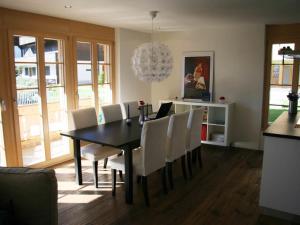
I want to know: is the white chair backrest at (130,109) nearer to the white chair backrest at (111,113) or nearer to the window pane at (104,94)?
the white chair backrest at (111,113)

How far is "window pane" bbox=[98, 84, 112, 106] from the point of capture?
17.7ft

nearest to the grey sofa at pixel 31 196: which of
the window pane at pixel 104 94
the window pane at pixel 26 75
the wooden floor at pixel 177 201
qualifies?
the wooden floor at pixel 177 201

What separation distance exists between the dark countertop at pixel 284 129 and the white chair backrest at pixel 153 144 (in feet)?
3.78

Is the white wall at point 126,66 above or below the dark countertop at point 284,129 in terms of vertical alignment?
above

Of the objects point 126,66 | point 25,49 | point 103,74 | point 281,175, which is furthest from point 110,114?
point 281,175

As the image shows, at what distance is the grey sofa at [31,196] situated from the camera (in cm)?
172

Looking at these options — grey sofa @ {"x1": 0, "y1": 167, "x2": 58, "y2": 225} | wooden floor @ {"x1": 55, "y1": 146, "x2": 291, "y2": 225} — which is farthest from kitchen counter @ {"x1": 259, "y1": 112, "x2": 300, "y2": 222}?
grey sofa @ {"x1": 0, "y1": 167, "x2": 58, "y2": 225}

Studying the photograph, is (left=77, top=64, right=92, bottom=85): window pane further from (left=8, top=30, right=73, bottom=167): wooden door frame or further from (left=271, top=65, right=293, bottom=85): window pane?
(left=271, top=65, right=293, bottom=85): window pane

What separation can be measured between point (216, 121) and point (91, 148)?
299 centimetres

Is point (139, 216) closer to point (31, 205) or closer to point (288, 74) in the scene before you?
point (31, 205)

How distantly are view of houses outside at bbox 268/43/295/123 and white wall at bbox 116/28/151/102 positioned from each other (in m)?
2.81

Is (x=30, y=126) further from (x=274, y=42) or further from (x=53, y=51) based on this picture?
(x=274, y=42)

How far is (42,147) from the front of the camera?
14.5 ft

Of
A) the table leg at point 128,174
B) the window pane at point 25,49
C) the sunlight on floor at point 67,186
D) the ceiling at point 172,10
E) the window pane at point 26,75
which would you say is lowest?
the sunlight on floor at point 67,186
